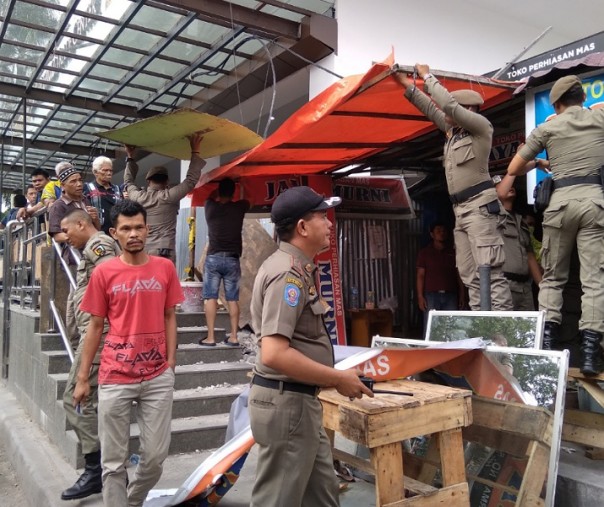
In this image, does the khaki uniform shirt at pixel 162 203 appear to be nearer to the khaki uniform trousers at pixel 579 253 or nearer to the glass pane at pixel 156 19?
the glass pane at pixel 156 19

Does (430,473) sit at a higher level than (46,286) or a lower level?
lower

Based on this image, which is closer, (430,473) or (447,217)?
(430,473)

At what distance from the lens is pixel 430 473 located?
3.38 metres

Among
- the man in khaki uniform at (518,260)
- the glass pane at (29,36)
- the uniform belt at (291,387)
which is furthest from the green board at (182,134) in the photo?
the uniform belt at (291,387)

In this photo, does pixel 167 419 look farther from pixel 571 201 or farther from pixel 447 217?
pixel 447 217

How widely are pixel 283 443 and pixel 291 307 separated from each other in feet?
1.82

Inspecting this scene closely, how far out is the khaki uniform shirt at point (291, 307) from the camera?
2.14m

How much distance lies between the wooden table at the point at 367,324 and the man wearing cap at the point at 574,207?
3.94 meters

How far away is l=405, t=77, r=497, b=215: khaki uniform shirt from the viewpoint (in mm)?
3910

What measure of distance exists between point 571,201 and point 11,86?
8.28 m

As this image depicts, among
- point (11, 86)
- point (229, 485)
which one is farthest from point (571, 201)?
point (11, 86)

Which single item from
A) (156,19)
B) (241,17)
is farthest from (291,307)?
(156,19)

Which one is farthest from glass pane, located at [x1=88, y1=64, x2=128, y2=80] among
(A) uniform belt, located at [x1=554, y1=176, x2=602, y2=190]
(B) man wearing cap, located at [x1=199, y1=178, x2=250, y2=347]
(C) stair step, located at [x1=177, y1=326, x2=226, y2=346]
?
(A) uniform belt, located at [x1=554, y1=176, x2=602, y2=190]

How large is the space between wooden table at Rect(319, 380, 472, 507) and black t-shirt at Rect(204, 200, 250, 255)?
3351mm
